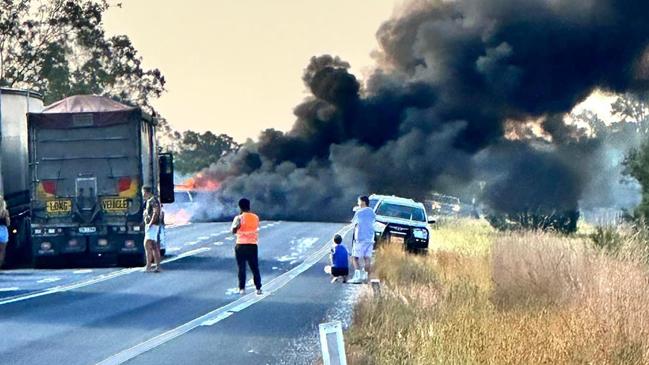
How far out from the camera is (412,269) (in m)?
→ 22.9

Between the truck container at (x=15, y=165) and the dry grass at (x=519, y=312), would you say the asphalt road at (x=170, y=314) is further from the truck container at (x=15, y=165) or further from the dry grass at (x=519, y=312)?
the truck container at (x=15, y=165)

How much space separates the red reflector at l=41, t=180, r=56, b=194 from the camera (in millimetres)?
24906

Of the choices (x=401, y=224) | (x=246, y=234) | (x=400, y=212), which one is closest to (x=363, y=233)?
(x=246, y=234)

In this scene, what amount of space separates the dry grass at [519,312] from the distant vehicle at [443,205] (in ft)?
109

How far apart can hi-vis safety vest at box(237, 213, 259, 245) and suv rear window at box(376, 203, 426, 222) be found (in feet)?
38.0

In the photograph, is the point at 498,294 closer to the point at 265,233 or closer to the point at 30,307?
the point at 30,307

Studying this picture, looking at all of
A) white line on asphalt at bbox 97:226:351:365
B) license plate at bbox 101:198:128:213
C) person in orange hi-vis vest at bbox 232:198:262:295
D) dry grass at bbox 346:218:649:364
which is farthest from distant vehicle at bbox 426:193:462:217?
person in orange hi-vis vest at bbox 232:198:262:295

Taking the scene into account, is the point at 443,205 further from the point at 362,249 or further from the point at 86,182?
the point at 362,249

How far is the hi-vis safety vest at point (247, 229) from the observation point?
18.5 m

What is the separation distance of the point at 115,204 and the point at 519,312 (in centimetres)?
1273

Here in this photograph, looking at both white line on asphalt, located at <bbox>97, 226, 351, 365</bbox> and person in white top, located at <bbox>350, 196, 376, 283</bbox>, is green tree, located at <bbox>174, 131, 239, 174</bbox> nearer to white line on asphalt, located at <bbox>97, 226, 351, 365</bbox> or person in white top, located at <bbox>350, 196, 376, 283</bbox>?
white line on asphalt, located at <bbox>97, 226, 351, 365</bbox>

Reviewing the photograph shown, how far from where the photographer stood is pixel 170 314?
1645cm

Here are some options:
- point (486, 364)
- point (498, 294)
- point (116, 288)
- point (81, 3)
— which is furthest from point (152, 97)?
point (486, 364)

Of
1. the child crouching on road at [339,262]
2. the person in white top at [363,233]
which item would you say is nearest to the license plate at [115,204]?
the child crouching on road at [339,262]
